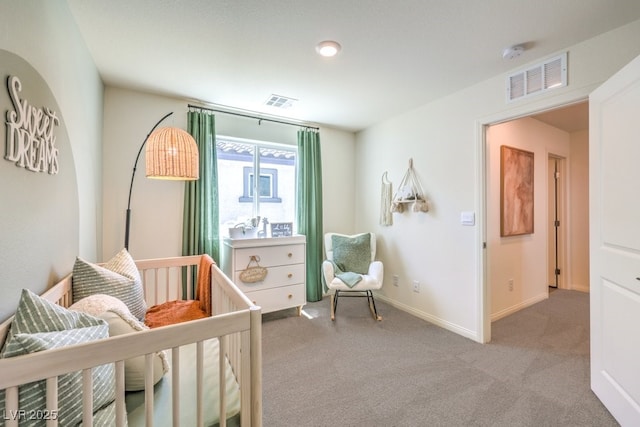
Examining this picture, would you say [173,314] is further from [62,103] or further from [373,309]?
[373,309]

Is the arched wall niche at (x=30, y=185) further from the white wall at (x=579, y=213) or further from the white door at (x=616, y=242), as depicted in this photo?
the white wall at (x=579, y=213)

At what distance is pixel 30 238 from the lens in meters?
1.16

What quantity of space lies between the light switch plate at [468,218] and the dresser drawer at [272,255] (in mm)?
1717

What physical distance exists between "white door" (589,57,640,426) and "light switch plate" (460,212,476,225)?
2.65ft

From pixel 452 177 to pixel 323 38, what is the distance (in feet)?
5.79

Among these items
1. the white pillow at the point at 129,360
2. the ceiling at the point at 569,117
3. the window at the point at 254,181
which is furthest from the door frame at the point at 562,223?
the white pillow at the point at 129,360

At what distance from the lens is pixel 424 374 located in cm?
199

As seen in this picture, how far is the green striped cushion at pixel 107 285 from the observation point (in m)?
1.53

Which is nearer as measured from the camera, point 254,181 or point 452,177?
point 452,177

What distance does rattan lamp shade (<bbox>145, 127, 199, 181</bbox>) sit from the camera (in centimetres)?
189

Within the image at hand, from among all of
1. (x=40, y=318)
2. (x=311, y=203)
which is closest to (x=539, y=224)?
(x=311, y=203)

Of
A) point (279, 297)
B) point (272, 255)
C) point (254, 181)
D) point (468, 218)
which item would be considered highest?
point (254, 181)

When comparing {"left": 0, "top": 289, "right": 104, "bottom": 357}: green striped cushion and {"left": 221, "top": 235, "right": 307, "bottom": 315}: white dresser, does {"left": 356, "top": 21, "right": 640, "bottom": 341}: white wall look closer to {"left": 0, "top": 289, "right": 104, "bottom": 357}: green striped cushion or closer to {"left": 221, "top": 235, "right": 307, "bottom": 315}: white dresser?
{"left": 221, "top": 235, "right": 307, "bottom": 315}: white dresser

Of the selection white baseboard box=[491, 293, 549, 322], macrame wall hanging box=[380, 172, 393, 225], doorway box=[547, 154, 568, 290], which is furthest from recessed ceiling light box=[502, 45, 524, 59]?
doorway box=[547, 154, 568, 290]
